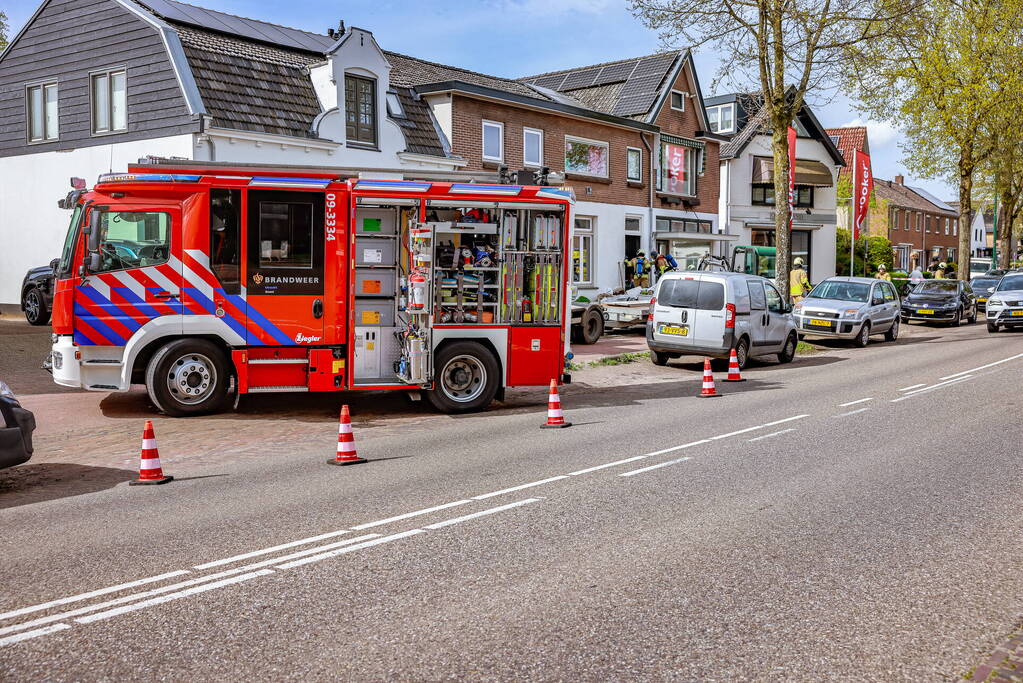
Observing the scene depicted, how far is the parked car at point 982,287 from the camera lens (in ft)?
121

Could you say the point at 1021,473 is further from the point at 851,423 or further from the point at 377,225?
the point at 377,225

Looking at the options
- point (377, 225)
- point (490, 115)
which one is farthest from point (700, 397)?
point (490, 115)

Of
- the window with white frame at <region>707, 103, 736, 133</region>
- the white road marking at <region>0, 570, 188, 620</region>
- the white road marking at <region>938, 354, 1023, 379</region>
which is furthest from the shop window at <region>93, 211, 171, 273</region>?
the window with white frame at <region>707, 103, 736, 133</region>

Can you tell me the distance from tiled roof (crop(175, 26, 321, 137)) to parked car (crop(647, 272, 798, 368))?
9.15 meters

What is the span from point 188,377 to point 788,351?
12.8 meters

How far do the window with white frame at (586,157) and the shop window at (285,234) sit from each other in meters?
18.8

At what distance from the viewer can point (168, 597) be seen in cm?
518

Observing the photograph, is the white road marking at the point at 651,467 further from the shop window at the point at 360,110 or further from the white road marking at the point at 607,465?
the shop window at the point at 360,110

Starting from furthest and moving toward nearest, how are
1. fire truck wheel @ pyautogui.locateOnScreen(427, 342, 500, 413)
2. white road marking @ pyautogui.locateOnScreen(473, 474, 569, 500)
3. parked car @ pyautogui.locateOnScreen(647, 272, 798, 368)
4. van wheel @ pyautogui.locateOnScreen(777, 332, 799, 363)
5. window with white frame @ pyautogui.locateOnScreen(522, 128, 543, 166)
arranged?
1. window with white frame @ pyautogui.locateOnScreen(522, 128, 543, 166)
2. van wheel @ pyautogui.locateOnScreen(777, 332, 799, 363)
3. parked car @ pyautogui.locateOnScreen(647, 272, 798, 368)
4. fire truck wheel @ pyautogui.locateOnScreen(427, 342, 500, 413)
5. white road marking @ pyautogui.locateOnScreen(473, 474, 569, 500)

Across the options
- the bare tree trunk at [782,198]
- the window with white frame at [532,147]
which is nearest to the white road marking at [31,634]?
the bare tree trunk at [782,198]

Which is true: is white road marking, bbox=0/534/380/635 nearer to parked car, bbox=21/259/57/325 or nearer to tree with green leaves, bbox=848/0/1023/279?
parked car, bbox=21/259/57/325

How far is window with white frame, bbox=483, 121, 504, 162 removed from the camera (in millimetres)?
26967

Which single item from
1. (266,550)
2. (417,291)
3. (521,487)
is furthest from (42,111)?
(266,550)

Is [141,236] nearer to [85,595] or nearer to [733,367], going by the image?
[85,595]
